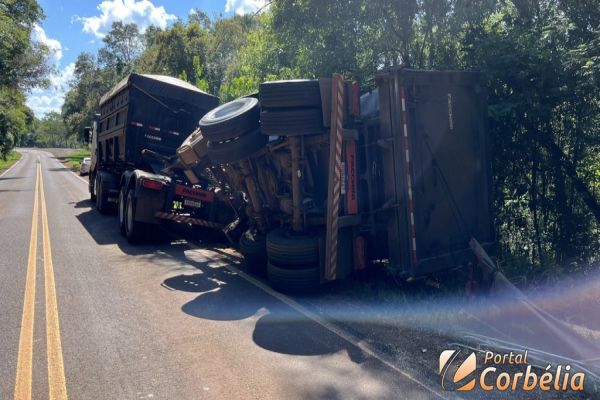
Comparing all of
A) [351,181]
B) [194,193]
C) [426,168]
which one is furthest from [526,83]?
[194,193]

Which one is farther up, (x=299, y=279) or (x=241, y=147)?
(x=241, y=147)

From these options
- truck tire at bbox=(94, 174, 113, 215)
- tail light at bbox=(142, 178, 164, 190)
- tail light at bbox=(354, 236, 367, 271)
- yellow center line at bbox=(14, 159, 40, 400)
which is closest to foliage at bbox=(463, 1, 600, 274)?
tail light at bbox=(354, 236, 367, 271)

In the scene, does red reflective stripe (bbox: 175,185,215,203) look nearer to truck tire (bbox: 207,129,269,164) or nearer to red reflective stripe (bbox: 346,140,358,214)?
truck tire (bbox: 207,129,269,164)

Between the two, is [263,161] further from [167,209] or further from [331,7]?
[331,7]

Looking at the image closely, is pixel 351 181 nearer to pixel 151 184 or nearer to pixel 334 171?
pixel 334 171

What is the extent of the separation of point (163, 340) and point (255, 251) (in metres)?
2.44

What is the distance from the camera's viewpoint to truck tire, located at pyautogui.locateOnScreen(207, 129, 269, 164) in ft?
21.7

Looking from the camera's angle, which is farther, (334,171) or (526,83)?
(526,83)

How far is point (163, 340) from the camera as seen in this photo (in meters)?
4.71

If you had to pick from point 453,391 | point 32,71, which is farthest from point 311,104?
point 32,71

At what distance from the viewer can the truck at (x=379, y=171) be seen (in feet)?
18.3

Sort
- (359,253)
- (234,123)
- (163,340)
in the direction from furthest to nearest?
(234,123), (359,253), (163,340)

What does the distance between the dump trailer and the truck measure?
262cm

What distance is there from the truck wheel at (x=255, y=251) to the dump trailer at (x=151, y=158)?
58.3 inches
